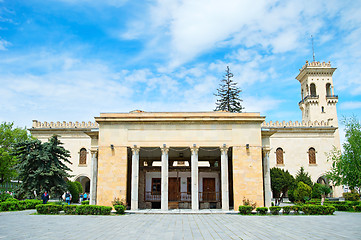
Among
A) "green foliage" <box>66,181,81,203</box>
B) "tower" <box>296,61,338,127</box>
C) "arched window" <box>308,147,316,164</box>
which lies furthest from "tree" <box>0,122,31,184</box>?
"tower" <box>296,61,338,127</box>

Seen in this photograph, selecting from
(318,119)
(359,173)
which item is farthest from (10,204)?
(318,119)

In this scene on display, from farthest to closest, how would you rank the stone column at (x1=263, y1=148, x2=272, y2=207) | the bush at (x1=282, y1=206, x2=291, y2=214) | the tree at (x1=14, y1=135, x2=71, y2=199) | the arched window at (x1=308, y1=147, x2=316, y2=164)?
the arched window at (x1=308, y1=147, x2=316, y2=164)
the tree at (x1=14, y1=135, x2=71, y2=199)
the stone column at (x1=263, y1=148, x2=272, y2=207)
the bush at (x1=282, y1=206, x2=291, y2=214)

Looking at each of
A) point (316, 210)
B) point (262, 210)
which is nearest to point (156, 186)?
point (262, 210)

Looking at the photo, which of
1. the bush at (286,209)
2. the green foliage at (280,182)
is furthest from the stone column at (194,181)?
the green foliage at (280,182)

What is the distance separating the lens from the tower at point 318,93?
47.3 meters

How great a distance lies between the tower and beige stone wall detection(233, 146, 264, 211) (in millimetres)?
27768

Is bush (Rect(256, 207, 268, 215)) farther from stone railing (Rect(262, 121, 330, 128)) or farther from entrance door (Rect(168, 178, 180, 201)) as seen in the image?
stone railing (Rect(262, 121, 330, 128))

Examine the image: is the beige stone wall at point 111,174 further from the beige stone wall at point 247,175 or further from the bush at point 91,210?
the beige stone wall at point 247,175

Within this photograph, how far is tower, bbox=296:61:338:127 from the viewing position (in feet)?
155

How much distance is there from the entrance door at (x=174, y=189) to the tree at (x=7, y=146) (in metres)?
19.1

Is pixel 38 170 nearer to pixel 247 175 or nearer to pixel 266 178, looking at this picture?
pixel 247 175

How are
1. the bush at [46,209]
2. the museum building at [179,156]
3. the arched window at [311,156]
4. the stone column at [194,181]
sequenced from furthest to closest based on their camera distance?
1. the arched window at [311,156]
2. the museum building at [179,156]
3. the stone column at [194,181]
4. the bush at [46,209]

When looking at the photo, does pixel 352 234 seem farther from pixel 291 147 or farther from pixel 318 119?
pixel 318 119

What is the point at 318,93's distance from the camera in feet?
157
